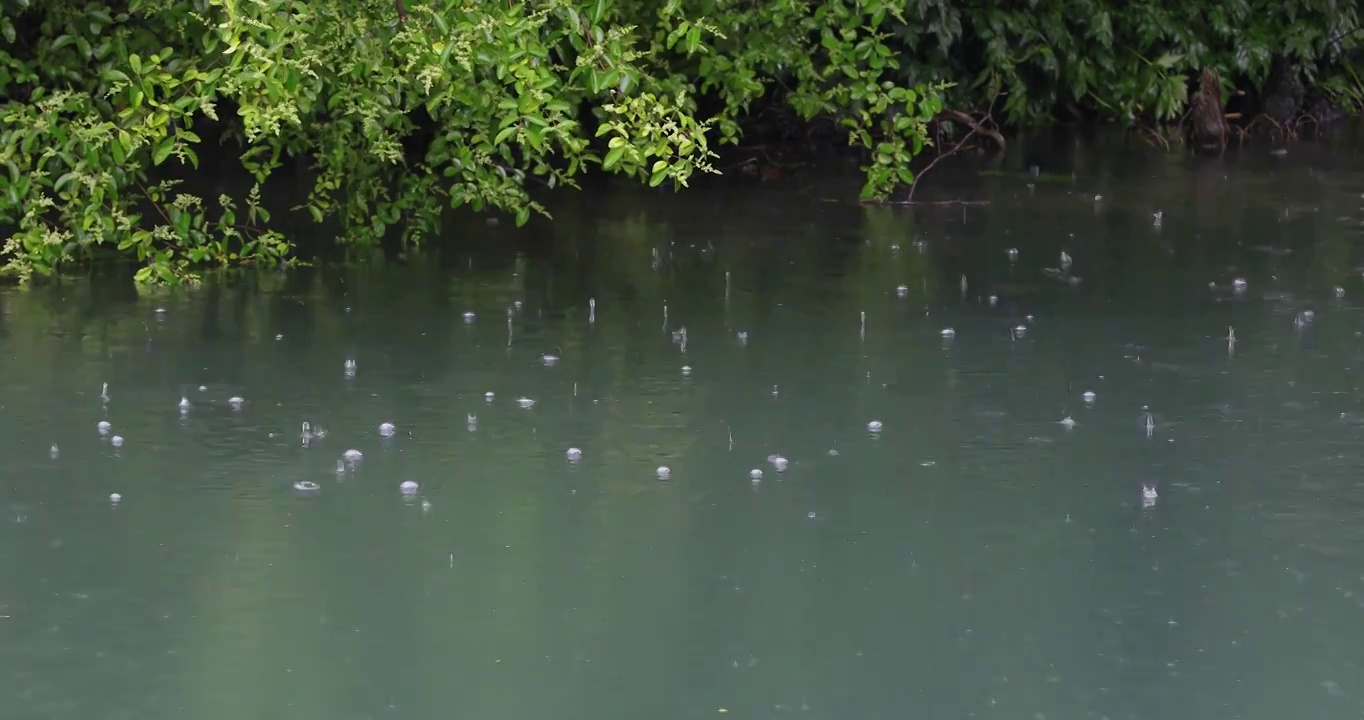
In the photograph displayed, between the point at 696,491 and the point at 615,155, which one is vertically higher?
the point at 615,155

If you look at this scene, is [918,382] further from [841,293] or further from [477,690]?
[477,690]

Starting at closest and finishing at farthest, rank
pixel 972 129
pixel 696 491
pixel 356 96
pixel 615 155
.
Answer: pixel 696 491 < pixel 615 155 < pixel 356 96 < pixel 972 129

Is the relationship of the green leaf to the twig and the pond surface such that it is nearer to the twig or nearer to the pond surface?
the pond surface

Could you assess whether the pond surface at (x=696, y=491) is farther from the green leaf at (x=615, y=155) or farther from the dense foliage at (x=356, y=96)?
the green leaf at (x=615, y=155)

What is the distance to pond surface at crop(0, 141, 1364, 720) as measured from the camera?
3826mm

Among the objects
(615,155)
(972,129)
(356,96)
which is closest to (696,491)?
(615,155)

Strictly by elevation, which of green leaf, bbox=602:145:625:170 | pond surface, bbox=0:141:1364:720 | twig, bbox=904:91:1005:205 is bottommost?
pond surface, bbox=0:141:1364:720

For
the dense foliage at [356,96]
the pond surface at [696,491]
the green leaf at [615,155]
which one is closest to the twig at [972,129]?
the dense foliage at [356,96]

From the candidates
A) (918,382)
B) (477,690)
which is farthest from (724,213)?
(477,690)

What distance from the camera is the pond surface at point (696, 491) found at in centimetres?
383

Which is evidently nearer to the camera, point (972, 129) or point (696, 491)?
point (696, 491)

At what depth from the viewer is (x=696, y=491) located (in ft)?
16.4

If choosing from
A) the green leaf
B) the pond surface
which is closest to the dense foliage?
the green leaf

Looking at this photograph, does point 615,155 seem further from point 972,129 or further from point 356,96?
point 972,129
